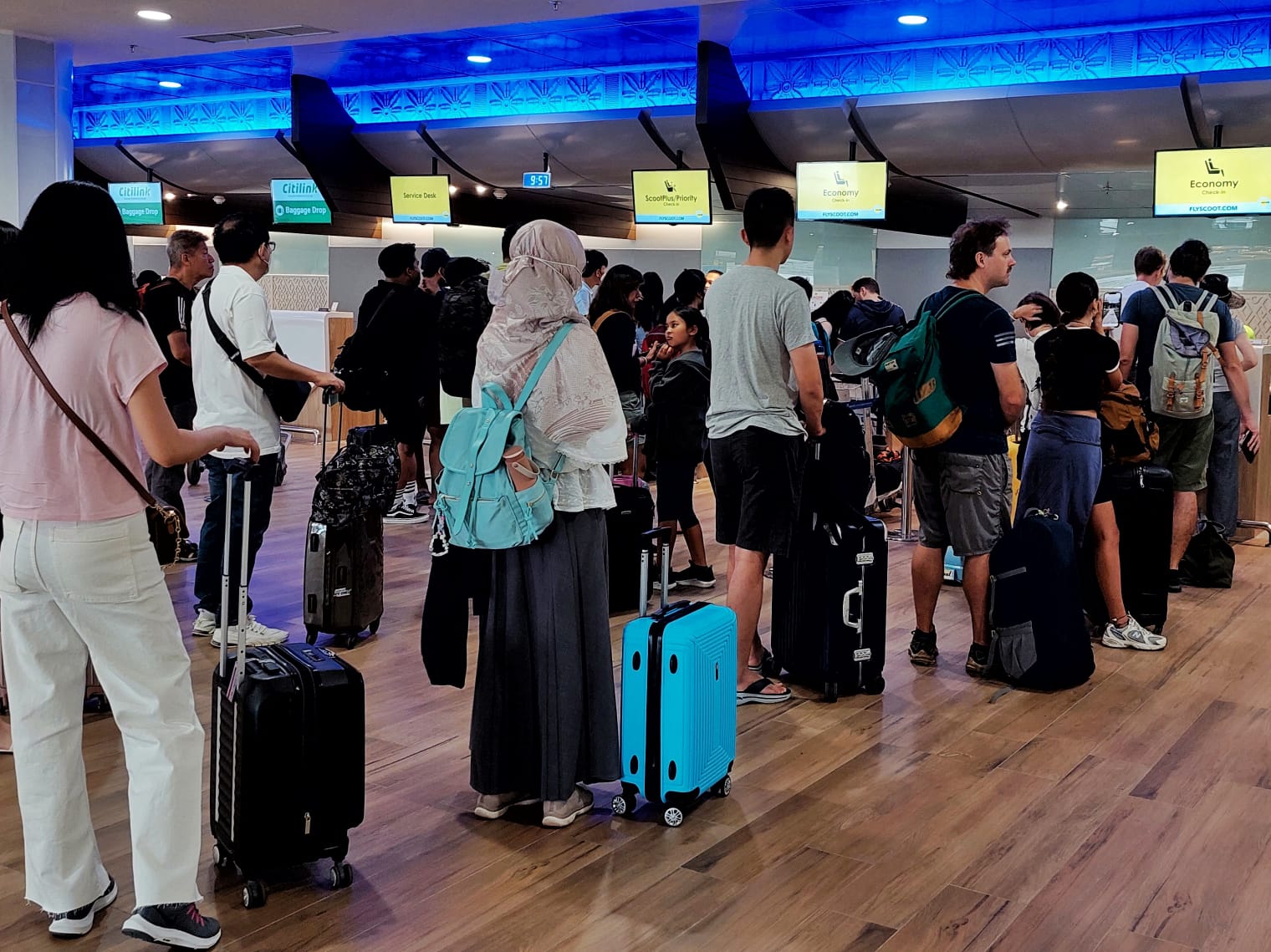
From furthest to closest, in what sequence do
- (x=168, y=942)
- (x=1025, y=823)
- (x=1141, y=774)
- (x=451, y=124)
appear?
(x=451, y=124)
(x=1141, y=774)
(x=1025, y=823)
(x=168, y=942)

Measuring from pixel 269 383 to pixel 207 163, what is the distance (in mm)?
11795

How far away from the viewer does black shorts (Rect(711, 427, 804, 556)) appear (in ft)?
13.4

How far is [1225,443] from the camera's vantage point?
688 centimetres

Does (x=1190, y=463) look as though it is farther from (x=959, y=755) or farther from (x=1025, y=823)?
(x=1025, y=823)

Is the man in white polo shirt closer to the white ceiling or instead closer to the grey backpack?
the white ceiling

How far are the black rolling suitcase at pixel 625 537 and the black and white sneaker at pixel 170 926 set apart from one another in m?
3.10

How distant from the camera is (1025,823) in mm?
3404

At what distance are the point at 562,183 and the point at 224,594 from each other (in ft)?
37.2

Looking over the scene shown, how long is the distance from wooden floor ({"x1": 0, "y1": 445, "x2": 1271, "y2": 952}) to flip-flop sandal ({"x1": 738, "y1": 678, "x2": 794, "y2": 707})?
53 millimetres

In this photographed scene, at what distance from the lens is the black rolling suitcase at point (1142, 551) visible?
17.8ft

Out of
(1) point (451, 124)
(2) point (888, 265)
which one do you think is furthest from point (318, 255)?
(2) point (888, 265)

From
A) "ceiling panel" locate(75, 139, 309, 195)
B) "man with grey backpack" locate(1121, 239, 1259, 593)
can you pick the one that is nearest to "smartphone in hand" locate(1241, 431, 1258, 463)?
"man with grey backpack" locate(1121, 239, 1259, 593)

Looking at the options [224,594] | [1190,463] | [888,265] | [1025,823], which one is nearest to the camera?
[224,594]

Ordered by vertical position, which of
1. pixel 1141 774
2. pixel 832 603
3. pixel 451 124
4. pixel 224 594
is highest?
pixel 451 124
